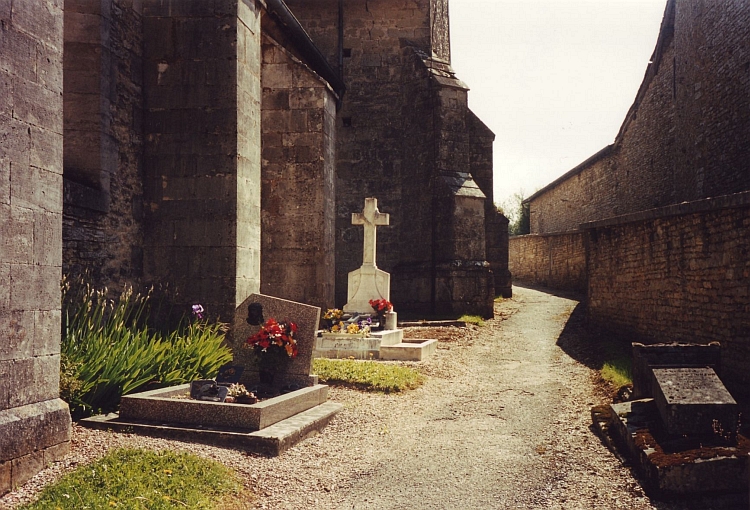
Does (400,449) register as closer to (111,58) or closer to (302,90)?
(111,58)

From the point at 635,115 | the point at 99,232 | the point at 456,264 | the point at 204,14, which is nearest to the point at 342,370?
the point at 99,232

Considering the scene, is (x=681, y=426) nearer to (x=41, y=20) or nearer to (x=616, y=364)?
(x=616, y=364)

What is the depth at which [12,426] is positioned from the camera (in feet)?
13.9

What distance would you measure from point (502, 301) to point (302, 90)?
10158 mm

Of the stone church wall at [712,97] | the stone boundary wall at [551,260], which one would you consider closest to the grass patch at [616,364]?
the stone church wall at [712,97]

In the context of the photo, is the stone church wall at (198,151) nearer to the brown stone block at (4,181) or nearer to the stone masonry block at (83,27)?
the stone masonry block at (83,27)

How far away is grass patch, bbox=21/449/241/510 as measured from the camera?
395 centimetres

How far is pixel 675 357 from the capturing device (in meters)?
6.55

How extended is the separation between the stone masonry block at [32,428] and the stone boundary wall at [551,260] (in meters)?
17.8

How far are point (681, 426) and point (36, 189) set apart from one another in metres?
5.43

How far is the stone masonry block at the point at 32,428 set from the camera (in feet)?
13.8

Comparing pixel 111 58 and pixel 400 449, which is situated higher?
pixel 111 58

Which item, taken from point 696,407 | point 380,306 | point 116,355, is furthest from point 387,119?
point 696,407

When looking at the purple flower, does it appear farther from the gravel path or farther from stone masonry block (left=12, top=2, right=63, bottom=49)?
stone masonry block (left=12, top=2, right=63, bottom=49)
